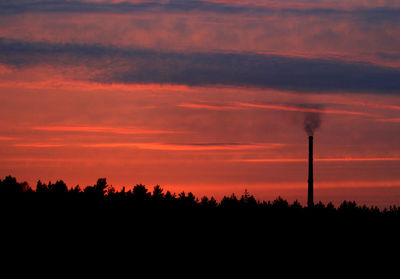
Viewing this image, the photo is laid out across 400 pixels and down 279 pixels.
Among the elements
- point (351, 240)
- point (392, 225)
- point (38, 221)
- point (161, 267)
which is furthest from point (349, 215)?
point (38, 221)

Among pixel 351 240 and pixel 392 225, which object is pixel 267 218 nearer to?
pixel 351 240

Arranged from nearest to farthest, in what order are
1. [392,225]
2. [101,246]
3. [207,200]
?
[101,246]
[392,225]
[207,200]

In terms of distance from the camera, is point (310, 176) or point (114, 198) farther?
point (310, 176)

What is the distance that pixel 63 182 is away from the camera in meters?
38.2

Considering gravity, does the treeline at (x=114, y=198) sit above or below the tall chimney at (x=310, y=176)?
below

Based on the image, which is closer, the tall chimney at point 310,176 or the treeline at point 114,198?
the treeline at point 114,198

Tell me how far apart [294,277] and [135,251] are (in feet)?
21.4

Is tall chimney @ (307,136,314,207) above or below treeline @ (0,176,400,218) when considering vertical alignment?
above

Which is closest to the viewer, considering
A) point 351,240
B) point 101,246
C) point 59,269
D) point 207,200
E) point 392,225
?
point 59,269

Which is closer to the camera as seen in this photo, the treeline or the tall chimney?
the treeline

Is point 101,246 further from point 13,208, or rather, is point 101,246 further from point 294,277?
point 294,277

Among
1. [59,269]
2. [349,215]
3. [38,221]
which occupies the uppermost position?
[349,215]

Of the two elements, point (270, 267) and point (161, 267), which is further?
point (270, 267)

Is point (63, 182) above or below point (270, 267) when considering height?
above
